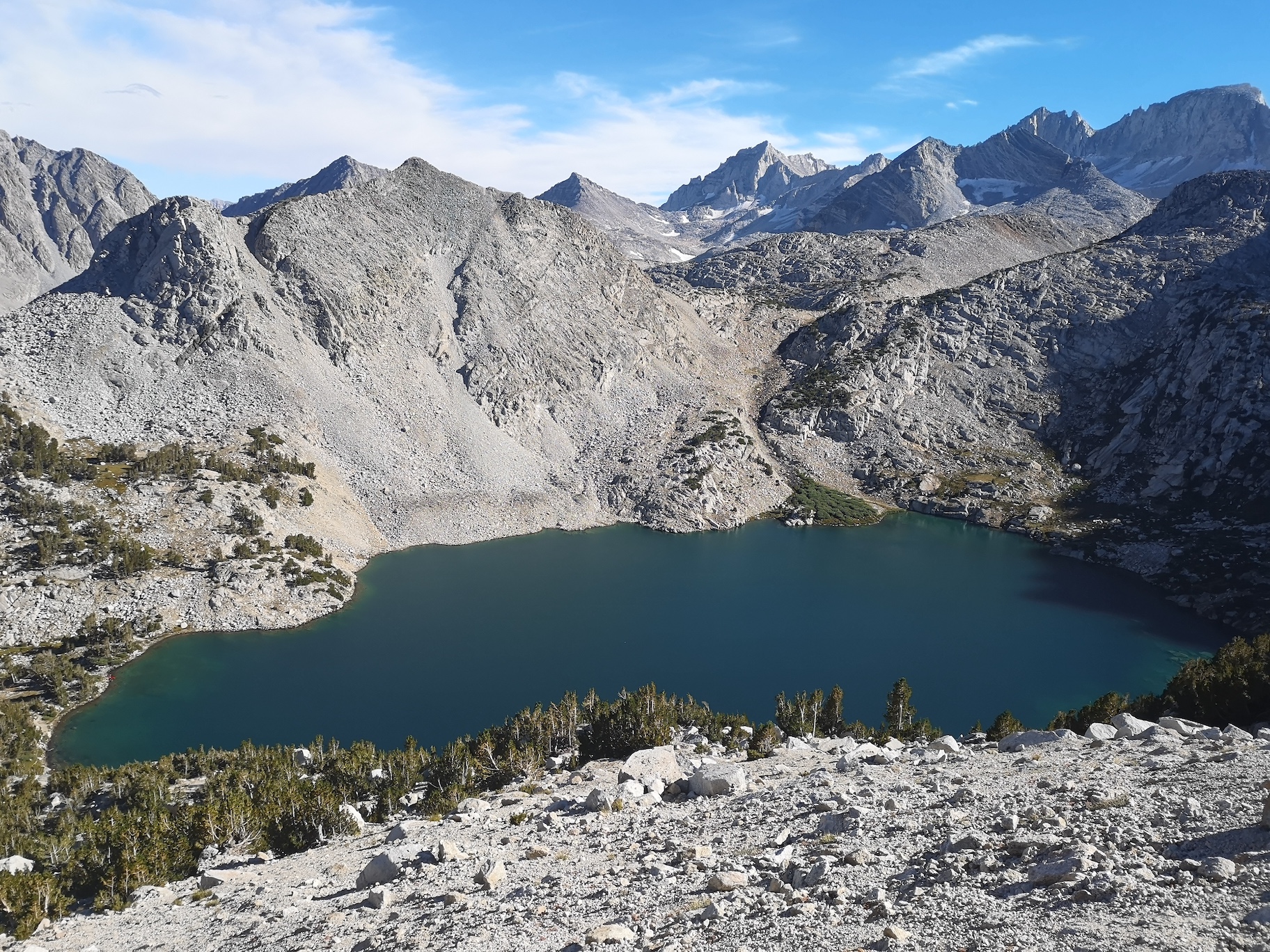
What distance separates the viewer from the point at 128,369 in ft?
Result: 330

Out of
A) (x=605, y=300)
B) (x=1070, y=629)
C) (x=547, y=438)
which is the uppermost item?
(x=605, y=300)

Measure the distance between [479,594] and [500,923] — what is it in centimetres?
6562

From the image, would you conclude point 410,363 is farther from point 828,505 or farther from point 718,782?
point 718,782

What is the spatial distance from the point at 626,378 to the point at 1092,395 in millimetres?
88946

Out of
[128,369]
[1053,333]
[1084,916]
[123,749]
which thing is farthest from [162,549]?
[1053,333]

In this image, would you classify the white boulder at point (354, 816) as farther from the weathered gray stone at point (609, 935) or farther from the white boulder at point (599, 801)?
the weathered gray stone at point (609, 935)

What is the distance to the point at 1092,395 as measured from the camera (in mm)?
144625

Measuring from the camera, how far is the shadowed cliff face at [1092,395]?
112 m

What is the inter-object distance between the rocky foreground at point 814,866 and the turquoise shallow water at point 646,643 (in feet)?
94.1

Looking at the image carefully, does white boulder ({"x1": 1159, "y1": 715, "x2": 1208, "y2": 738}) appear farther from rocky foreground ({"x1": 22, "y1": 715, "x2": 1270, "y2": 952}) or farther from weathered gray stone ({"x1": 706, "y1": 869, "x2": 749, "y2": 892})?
weathered gray stone ({"x1": 706, "y1": 869, "x2": 749, "y2": 892})

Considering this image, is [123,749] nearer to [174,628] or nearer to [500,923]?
[174,628]

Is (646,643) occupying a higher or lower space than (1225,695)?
lower

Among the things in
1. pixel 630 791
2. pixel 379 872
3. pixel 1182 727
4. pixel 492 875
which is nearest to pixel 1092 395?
pixel 1182 727

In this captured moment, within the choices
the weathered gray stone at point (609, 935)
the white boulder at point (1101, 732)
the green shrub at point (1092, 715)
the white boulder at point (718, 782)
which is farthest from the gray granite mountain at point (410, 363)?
the weathered gray stone at point (609, 935)
